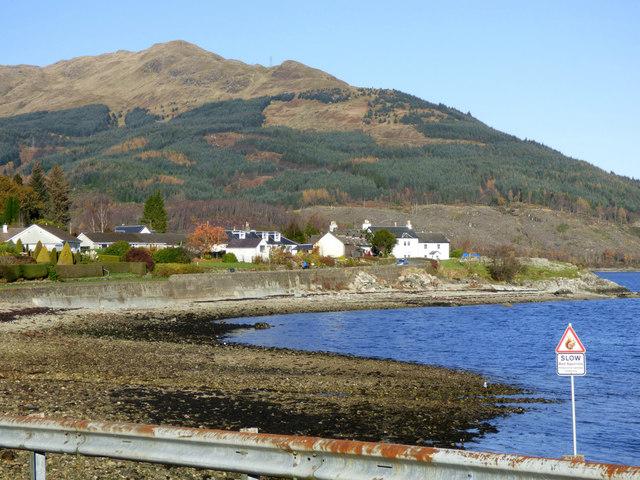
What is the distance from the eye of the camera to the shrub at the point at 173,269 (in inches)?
2618

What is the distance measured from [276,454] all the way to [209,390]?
1571 centimetres

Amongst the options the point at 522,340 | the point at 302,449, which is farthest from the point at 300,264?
the point at 302,449

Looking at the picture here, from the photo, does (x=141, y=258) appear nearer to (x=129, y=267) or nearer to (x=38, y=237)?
(x=129, y=267)

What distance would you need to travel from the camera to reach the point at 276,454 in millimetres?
5449

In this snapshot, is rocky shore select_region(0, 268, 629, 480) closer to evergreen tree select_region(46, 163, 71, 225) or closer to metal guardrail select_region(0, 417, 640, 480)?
metal guardrail select_region(0, 417, 640, 480)

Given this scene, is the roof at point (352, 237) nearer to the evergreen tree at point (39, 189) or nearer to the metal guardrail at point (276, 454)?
the evergreen tree at point (39, 189)

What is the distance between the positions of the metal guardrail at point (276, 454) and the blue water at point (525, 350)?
36.8 feet

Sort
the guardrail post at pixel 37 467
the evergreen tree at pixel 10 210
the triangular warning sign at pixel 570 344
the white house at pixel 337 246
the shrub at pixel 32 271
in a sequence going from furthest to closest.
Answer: the white house at pixel 337 246 < the evergreen tree at pixel 10 210 < the shrub at pixel 32 271 < the triangular warning sign at pixel 570 344 < the guardrail post at pixel 37 467

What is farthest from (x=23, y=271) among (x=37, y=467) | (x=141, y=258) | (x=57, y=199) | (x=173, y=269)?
(x=57, y=199)

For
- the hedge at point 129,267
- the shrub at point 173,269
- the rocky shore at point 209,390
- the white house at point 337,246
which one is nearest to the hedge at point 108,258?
the shrub at point 173,269

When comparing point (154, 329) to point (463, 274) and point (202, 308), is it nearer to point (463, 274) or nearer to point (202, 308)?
point (202, 308)

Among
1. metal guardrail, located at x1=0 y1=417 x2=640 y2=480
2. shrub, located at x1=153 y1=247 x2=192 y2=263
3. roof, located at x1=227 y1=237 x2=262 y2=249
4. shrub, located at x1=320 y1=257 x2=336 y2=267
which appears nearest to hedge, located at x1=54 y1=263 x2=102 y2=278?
shrub, located at x1=153 y1=247 x2=192 y2=263

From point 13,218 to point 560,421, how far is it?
87.6 metres

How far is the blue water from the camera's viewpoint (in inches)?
719
